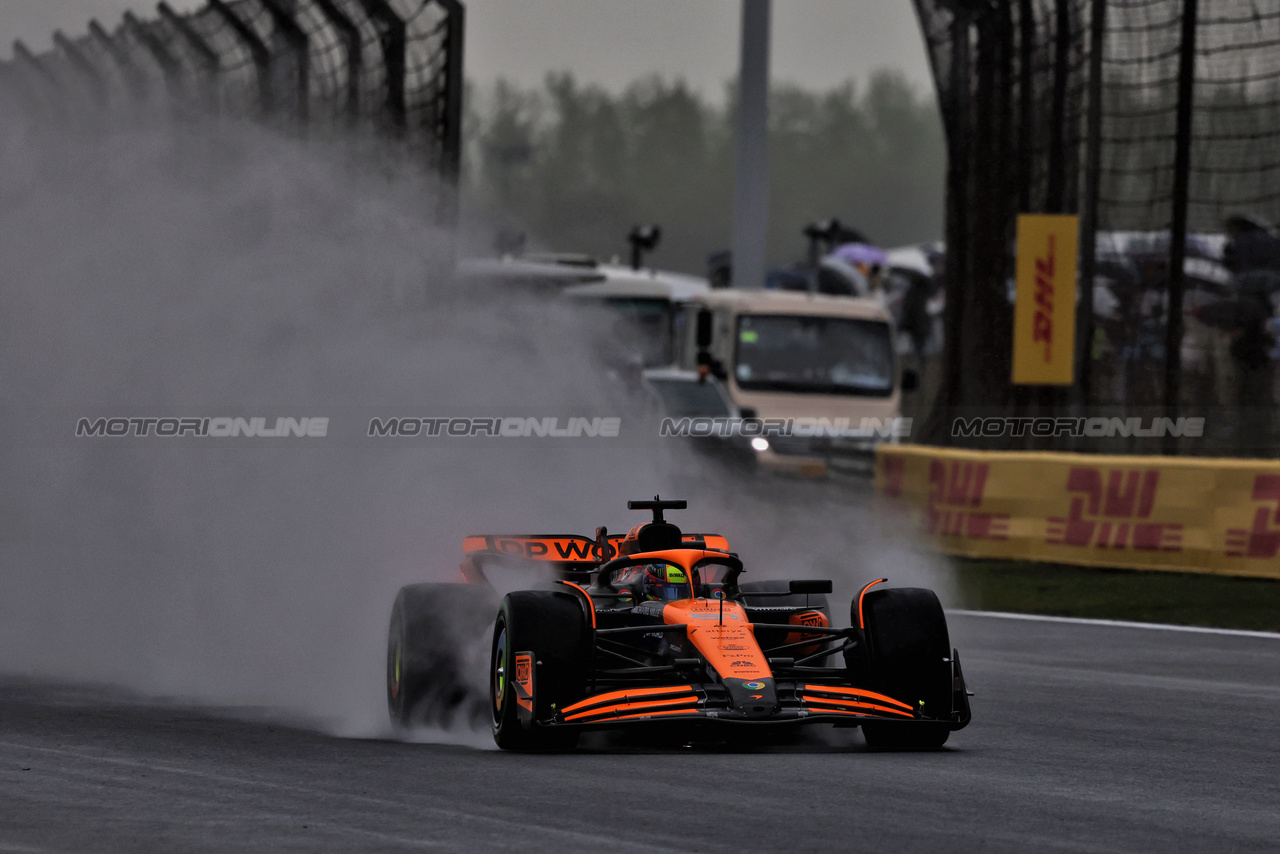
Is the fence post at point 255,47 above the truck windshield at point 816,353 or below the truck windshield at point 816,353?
above

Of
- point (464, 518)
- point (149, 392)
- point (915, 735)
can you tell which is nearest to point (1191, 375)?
point (464, 518)

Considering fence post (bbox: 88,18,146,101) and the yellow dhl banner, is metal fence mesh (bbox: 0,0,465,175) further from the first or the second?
the yellow dhl banner

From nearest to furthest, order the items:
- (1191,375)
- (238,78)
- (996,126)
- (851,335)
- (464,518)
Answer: (464,518)
(238,78)
(1191,375)
(996,126)
(851,335)

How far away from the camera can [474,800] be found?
254 inches

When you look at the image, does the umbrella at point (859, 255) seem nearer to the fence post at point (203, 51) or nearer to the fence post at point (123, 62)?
the fence post at point (203, 51)

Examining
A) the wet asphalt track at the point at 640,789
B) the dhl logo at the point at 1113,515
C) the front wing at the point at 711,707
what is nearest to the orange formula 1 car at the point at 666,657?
the front wing at the point at 711,707

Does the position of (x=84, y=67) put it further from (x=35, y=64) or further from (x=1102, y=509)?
(x=1102, y=509)

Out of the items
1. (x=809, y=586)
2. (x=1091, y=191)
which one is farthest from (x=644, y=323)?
(x=809, y=586)

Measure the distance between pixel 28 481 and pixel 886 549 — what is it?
24.6 ft

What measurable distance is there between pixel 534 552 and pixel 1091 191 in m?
9.81

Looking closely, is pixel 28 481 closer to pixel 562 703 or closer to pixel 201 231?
pixel 201 231

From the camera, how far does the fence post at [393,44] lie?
16.6 meters

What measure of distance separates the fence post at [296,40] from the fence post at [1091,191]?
6.66 metres

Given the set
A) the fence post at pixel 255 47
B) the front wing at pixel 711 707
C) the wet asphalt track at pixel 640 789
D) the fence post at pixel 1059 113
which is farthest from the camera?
the fence post at pixel 1059 113
